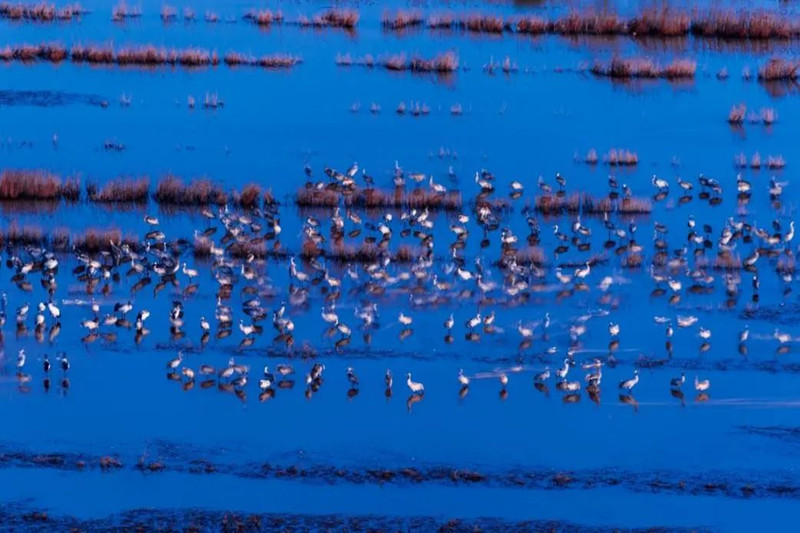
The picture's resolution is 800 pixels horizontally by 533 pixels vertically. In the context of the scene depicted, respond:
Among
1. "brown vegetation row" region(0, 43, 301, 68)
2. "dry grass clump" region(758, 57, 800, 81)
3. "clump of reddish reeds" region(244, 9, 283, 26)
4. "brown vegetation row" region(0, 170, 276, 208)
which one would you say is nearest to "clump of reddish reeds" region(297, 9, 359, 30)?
"clump of reddish reeds" region(244, 9, 283, 26)

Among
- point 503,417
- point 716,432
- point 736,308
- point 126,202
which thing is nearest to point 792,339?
point 736,308

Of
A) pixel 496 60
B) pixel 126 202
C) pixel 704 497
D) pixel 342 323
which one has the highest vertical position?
pixel 496 60

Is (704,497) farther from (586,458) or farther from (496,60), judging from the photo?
(496,60)

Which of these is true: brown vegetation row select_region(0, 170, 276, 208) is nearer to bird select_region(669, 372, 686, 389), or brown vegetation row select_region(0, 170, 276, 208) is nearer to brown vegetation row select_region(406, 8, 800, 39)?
bird select_region(669, 372, 686, 389)

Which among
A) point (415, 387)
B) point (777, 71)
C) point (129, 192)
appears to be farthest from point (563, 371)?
point (777, 71)

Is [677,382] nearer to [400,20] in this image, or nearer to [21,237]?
[21,237]
